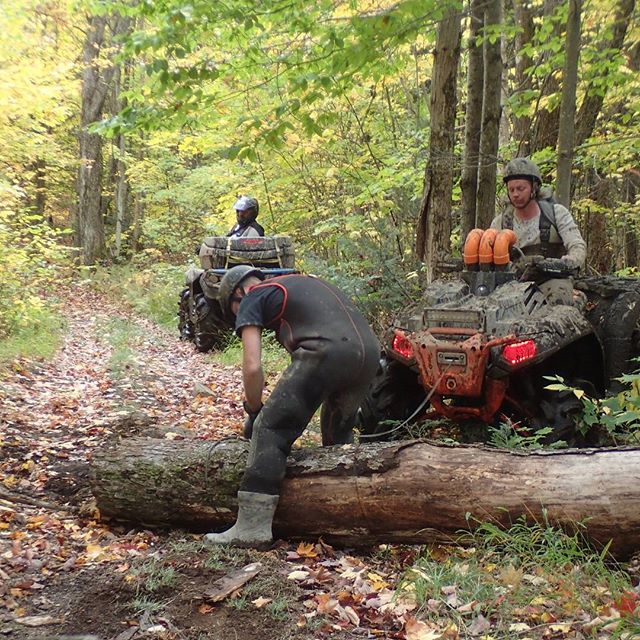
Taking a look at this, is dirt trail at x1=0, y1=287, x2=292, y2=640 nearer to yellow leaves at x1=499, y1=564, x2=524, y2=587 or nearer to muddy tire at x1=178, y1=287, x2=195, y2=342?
muddy tire at x1=178, y1=287, x2=195, y2=342

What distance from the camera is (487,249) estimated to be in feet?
19.5

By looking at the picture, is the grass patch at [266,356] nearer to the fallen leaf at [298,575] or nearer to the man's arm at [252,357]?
the man's arm at [252,357]

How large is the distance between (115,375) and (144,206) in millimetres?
24805

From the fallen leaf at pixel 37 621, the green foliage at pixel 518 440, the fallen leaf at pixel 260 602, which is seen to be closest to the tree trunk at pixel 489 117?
the green foliage at pixel 518 440

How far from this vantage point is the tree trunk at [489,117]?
8398mm

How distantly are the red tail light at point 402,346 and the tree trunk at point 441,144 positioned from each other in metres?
3.12

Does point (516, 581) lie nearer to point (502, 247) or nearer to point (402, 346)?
point (402, 346)

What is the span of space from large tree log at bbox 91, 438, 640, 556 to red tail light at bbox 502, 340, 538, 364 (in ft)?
3.57

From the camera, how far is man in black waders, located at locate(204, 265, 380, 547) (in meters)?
4.10

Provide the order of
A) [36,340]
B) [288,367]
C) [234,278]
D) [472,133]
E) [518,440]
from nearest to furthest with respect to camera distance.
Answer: [288,367] < [234,278] < [518,440] < [472,133] < [36,340]

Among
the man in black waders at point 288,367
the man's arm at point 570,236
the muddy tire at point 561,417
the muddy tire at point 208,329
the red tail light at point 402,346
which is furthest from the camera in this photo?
the muddy tire at point 208,329

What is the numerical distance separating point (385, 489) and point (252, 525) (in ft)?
2.70

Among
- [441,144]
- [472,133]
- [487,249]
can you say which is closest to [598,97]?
[472,133]

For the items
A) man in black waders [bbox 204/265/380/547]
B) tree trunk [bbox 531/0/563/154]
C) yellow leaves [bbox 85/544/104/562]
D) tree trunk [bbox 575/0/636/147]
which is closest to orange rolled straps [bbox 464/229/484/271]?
man in black waders [bbox 204/265/380/547]
